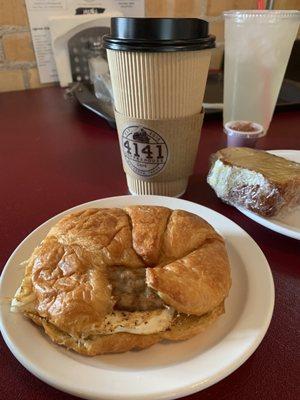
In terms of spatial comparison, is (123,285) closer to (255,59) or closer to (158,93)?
(158,93)

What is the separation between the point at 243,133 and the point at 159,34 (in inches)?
17.5

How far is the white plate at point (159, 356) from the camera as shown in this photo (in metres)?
0.39

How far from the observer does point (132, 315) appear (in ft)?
1.52

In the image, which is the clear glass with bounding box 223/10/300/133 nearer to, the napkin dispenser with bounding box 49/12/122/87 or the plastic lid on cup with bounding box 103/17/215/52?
the plastic lid on cup with bounding box 103/17/215/52

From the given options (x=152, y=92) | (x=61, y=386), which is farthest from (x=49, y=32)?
(x=61, y=386)

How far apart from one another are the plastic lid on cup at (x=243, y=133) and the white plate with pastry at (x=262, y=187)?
0.15 metres

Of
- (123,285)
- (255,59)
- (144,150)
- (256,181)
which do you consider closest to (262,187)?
(256,181)

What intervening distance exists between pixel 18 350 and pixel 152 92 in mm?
503

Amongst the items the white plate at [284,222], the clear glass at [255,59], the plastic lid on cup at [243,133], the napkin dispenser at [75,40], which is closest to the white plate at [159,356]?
the white plate at [284,222]

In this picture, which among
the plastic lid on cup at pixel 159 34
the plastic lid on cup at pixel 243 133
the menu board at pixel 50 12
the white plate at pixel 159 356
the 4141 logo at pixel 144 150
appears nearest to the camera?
the white plate at pixel 159 356

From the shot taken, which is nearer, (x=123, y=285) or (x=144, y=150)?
(x=123, y=285)

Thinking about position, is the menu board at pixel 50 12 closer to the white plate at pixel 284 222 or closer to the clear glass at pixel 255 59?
the clear glass at pixel 255 59

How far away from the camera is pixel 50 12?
1.65m

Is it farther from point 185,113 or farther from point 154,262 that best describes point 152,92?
point 154,262
